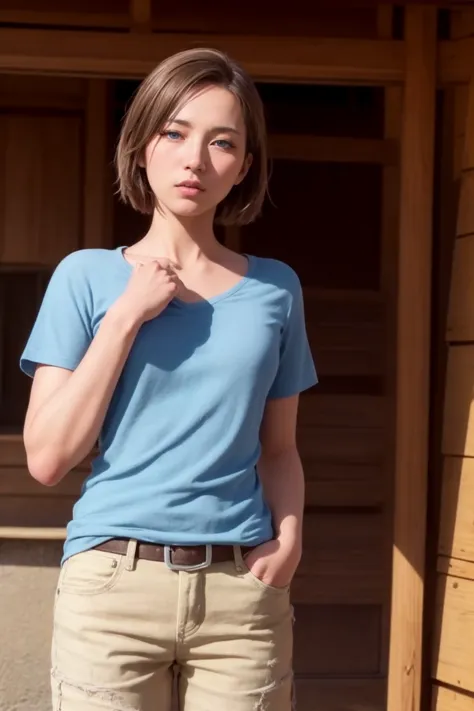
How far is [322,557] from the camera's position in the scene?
156 inches

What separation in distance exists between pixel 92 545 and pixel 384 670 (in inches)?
108

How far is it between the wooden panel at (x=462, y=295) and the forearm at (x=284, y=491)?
1.16 m

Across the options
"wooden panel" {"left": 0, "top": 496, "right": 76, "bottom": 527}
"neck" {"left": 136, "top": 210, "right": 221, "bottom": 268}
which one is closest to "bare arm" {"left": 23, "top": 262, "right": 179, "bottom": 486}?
"neck" {"left": 136, "top": 210, "right": 221, "bottom": 268}

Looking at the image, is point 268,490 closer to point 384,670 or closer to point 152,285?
point 152,285

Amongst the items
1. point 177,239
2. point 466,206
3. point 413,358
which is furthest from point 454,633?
point 177,239

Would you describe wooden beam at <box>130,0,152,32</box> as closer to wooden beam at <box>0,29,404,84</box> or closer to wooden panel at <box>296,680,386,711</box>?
wooden beam at <box>0,29,404,84</box>

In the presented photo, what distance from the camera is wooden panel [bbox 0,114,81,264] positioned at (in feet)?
12.7

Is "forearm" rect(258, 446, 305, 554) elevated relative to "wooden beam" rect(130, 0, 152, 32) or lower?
Answer: lower

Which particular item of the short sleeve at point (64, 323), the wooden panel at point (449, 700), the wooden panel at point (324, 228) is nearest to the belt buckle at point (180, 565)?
the short sleeve at point (64, 323)

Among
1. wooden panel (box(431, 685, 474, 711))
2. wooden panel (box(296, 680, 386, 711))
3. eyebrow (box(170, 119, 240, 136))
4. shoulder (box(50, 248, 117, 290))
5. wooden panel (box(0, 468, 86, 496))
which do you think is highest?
eyebrow (box(170, 119, 240, 136))

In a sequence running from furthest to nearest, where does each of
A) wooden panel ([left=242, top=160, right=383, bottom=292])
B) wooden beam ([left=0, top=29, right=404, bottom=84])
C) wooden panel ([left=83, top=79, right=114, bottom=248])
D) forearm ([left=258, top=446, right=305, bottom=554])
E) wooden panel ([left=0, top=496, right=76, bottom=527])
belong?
wooden panel ([left=242, top=160, right=383, bottom=292]), wooden panel ([left=83, top=79, right=114, bottom=248]), wooden panel ([left=0, top=496, right=76, bottom=527]), wooden beam ([left=0, top=29, right=404, bottom=84]), forearm ([left=258, top=446, right=305, bottom=554])

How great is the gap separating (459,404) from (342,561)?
1.31m

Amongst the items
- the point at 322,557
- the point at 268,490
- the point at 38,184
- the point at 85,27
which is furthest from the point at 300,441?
the point at 268,490

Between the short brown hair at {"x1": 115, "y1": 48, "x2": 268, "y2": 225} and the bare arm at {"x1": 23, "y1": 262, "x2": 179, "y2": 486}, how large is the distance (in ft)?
0.74
